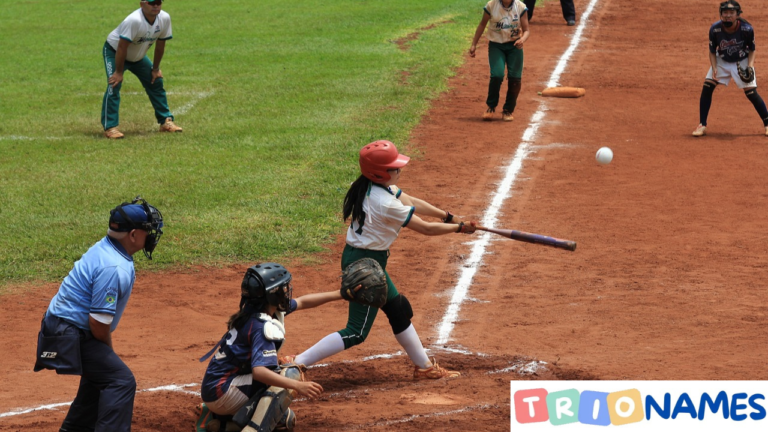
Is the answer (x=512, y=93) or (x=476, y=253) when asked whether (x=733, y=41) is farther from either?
(x=476, y=253)

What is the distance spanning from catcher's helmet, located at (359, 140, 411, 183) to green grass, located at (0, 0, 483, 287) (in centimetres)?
384

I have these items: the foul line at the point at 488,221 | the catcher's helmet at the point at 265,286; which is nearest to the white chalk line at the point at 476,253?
the foul line at the point at 488,221

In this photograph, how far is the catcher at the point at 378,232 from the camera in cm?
719

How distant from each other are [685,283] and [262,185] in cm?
618

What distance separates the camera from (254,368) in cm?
600

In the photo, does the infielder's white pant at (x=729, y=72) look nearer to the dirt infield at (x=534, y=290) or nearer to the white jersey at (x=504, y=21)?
the dirt infield at (x=534, y=290)

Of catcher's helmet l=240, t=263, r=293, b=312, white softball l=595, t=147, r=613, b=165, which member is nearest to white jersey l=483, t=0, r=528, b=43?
white softball l=595, t=147, r=613, b=165

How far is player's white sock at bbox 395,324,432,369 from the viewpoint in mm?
7359

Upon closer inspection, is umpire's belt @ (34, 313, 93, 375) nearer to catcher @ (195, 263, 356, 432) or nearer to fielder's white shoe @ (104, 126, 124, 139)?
catcher @ (195, 263, 356, 432)

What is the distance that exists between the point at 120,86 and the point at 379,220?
9.79m

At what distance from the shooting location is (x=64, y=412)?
6.88m

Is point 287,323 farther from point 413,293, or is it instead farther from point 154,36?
point 154,36

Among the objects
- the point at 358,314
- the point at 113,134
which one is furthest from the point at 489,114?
the point at 358,314

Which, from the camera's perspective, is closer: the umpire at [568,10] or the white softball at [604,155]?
the white softball at [604,155]
